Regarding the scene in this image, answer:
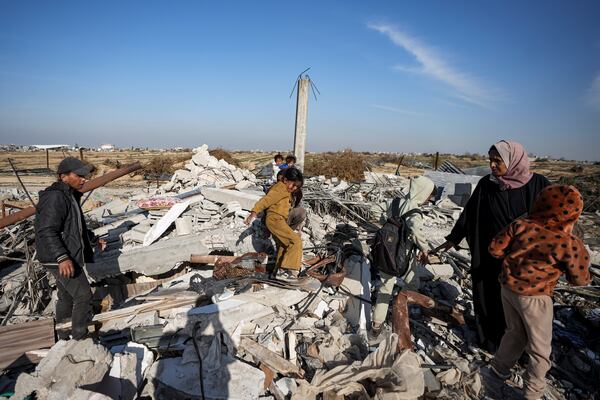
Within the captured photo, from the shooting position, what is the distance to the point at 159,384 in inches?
99.4

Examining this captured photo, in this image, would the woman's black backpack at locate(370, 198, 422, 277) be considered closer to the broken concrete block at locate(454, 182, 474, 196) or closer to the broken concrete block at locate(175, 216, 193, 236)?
the broken concrete block at locate(175, 216, 193, 236)

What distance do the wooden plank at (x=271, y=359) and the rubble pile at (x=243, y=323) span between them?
0.03 ft

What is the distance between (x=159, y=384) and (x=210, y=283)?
5.52 feet

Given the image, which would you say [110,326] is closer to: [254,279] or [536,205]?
[254,279]

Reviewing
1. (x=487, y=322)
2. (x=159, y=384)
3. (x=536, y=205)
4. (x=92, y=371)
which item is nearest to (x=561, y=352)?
(x=487, y=322)

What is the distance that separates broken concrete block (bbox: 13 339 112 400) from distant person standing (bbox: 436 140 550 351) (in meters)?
3.46

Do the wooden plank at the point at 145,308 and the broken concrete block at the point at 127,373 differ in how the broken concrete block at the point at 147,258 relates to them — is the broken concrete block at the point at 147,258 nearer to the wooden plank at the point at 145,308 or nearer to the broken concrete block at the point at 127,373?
the wooden plank at the point at 145,308

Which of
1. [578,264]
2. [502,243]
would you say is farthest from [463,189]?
[578,264]

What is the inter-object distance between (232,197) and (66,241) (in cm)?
A: 360

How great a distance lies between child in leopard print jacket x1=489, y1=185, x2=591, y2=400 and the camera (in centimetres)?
218

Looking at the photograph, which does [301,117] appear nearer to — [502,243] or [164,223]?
[164,223]

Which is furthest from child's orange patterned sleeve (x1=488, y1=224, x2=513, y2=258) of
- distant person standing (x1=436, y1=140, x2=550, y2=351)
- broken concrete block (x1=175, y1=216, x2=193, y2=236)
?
broken concrete block (x1=175, y1=216, x2=193, y2=236)

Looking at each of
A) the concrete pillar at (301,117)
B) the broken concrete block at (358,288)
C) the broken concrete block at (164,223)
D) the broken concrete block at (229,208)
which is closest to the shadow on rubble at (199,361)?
the broken concrete block at (358,288)

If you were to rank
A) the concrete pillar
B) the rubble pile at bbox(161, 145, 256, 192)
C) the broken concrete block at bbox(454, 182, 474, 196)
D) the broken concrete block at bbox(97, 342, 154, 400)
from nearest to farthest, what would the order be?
the broken concrete block at bbox(97, 342, 154, 400) → the concrete pillar → the broken concrete block at bbox(454, 182, 474, 196) → the rubble pile at bbox(161, 145, 256, 192)
